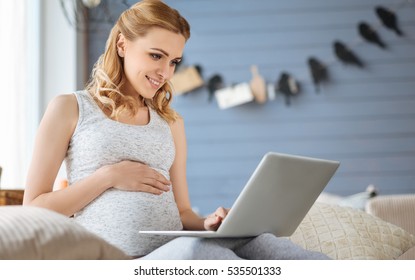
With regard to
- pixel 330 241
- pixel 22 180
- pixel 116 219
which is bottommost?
pixel 22 180

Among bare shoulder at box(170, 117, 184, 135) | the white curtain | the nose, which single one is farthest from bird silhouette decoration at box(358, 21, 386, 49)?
the nose

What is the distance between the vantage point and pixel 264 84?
4465 millimetres

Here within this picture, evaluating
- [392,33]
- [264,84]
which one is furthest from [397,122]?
[264,84]

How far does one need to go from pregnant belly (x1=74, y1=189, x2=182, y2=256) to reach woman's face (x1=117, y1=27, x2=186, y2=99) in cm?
30

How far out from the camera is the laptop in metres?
1.29

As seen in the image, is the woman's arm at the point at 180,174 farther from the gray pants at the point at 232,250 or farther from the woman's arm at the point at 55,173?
the gray pants at the point at 232,250

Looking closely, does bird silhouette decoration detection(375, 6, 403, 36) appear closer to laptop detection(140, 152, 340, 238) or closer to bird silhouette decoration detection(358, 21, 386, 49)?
bird silhouette decoration detection(358, 21, 386, 49)

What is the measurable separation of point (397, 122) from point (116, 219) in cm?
320

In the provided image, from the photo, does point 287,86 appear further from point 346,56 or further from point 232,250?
point 232,250

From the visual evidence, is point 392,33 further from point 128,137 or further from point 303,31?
point 128,137

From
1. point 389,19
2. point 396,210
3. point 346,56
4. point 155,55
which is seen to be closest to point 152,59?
point 155,55

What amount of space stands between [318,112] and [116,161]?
9.66ft

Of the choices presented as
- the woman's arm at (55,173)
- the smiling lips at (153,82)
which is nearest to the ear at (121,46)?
the smiling lips at (153,82)

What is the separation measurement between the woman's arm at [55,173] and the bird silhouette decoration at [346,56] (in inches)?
117
